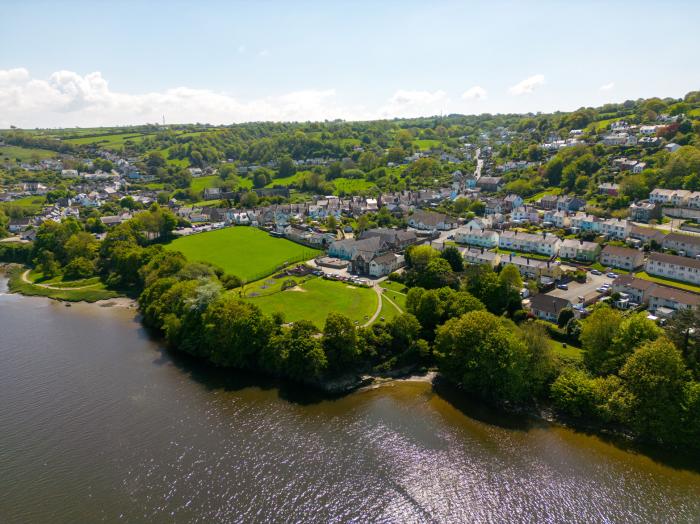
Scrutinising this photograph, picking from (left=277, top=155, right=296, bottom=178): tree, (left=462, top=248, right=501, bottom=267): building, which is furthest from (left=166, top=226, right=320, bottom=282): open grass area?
(left=277, top=155, right=296, bottom=178): tree

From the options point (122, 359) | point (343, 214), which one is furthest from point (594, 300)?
point (343, 214)

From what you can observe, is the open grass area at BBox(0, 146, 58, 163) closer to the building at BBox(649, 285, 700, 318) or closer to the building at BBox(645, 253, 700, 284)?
the building at BBox(645, 253, 700, 284)

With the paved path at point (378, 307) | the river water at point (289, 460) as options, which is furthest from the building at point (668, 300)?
the paved path at point (378, 307)

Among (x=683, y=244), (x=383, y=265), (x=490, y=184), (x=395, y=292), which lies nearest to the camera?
(x=395, y=292)

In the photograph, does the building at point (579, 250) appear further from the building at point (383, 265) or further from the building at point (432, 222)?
the building at point (383, 265)

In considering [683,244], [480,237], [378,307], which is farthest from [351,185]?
[683,244]

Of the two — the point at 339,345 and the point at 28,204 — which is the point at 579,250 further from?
the point at 28,204
